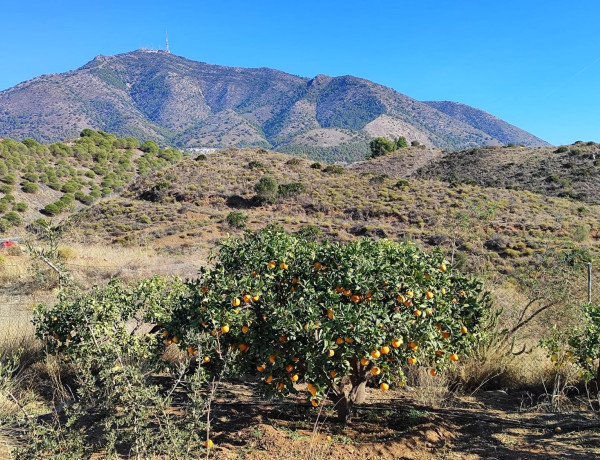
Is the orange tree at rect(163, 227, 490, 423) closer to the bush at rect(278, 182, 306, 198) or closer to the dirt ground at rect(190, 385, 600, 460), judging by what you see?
the dirt ground at rect(190, 385, 600, 460)

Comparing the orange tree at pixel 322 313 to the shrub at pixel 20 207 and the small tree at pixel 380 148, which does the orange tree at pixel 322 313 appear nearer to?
the shrub at pixel 20 207

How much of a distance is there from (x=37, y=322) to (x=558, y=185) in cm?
4448

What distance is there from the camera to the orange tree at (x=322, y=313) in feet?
9.71

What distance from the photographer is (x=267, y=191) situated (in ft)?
103

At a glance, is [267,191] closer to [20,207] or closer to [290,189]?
[290,189]

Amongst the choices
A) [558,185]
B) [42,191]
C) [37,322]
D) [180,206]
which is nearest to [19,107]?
[42,191]

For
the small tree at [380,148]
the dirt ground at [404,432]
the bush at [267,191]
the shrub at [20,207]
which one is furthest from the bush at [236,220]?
the small tree at [380,148]

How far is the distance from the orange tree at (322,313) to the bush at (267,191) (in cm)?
2755

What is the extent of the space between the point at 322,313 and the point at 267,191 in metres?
28.5

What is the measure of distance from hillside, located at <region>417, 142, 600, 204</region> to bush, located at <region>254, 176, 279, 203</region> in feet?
58.9

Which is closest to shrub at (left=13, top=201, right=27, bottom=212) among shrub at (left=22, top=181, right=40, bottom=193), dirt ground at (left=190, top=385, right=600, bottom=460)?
shrub at (left=22, top=181, right=40, bottom=193)

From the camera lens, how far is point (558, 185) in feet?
131

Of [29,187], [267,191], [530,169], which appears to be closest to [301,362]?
[267,191]

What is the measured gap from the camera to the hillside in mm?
39219
